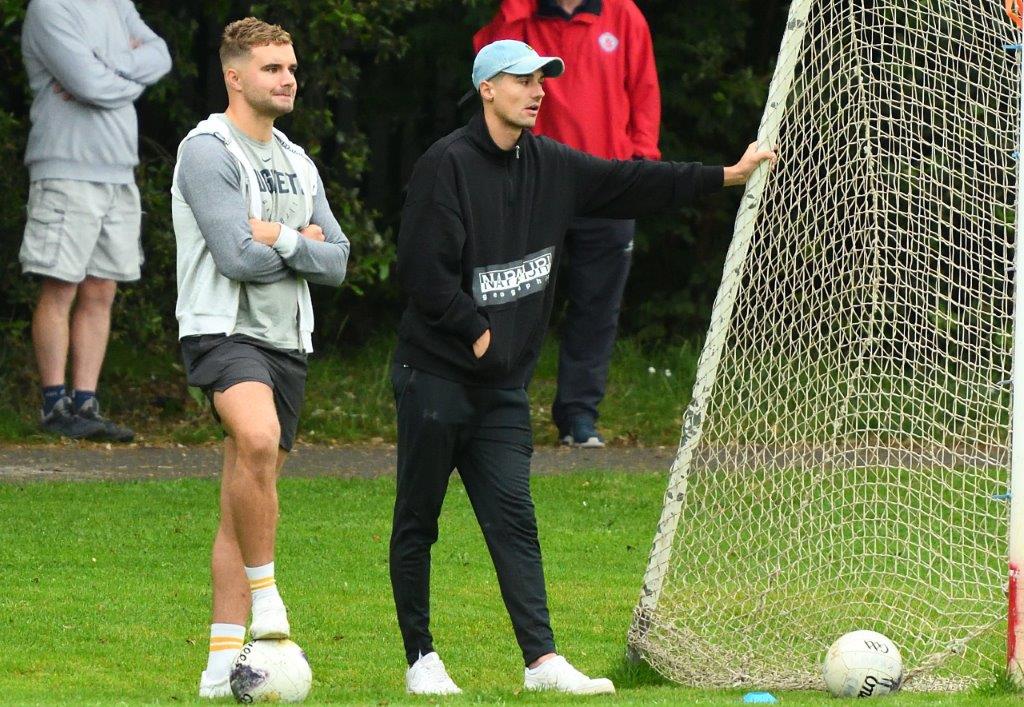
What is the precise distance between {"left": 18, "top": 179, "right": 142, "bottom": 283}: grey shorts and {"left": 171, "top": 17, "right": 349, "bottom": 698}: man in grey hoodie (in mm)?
4297

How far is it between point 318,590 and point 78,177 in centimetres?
361

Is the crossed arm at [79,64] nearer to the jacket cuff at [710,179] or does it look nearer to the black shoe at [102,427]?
the black shoe at [102,427]

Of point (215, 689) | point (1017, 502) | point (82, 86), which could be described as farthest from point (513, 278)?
point (82, 86)

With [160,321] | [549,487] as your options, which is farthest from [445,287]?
[160,321]

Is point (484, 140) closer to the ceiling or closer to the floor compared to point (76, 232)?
closer to the ceiling

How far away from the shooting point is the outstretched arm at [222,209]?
6168 mm

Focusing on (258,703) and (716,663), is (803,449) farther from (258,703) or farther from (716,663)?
(258,703)

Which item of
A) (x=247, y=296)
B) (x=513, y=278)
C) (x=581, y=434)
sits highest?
(x=513, y=278)

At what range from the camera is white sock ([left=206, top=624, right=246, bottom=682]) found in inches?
245

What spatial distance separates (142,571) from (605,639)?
2143 mm

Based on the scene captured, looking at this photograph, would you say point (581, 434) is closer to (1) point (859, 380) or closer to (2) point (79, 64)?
(2) point (79, 64)

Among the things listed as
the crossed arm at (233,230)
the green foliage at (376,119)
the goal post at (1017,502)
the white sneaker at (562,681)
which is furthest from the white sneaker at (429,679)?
the green foliage at (376,119)

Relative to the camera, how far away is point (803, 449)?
7578 mm

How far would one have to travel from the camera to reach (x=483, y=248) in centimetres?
639
